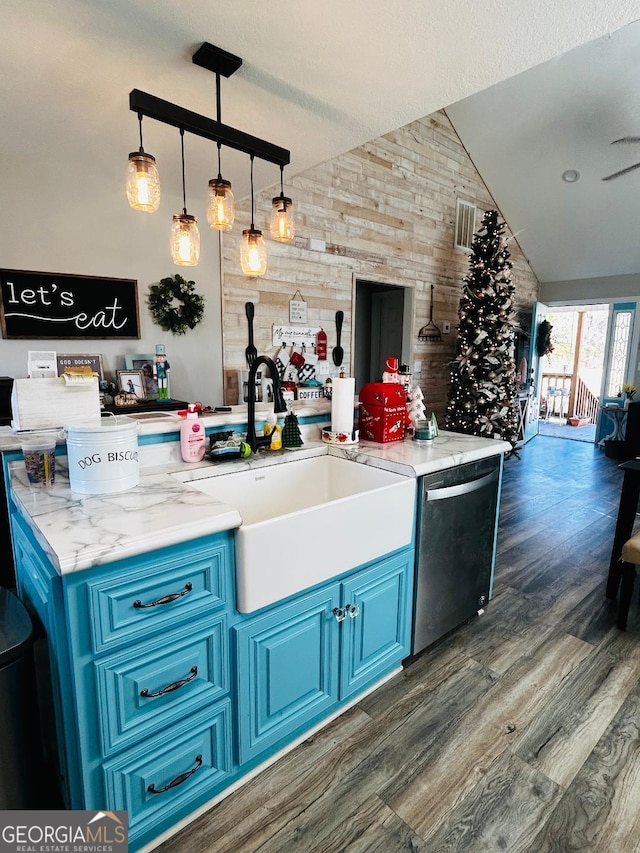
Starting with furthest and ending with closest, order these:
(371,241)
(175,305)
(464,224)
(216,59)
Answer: (464,224) → (371,241) → (175,305) → (216,59)

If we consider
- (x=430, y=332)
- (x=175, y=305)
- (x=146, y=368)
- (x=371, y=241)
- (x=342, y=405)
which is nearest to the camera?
(x=342, y=405)

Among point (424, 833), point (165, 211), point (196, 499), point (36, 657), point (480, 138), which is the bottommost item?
point (424, 833)

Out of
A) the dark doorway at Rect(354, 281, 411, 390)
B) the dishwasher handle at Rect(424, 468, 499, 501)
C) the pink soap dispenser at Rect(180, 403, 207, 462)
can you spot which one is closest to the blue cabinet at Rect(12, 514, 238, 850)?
the pink soap dispenser at Rect(180, 403, 207, 462)

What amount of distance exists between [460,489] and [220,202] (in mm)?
1550

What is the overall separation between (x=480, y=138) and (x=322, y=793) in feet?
22.0

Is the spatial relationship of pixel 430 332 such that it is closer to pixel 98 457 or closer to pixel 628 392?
pixel 628 392

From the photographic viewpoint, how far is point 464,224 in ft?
20.2

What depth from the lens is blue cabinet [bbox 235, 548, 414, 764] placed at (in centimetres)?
146

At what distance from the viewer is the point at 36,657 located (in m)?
1.43

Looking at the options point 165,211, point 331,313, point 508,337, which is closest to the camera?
point 165,211

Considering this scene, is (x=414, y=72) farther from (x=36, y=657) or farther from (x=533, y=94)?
(x=533, y=94)

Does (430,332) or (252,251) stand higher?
(252,251)

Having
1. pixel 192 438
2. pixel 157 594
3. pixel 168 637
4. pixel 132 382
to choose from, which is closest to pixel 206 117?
pixel 192 438

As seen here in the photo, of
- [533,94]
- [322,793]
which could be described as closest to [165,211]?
[322,793]
